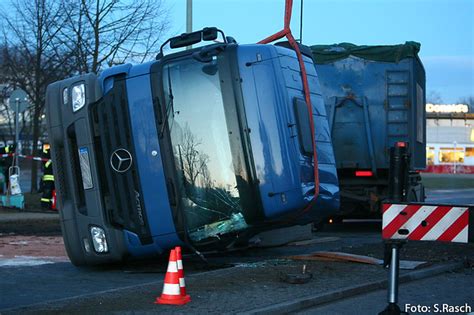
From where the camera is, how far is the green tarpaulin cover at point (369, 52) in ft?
48.4

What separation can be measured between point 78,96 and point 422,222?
192 inches

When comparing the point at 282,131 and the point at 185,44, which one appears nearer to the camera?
the point at 282,131

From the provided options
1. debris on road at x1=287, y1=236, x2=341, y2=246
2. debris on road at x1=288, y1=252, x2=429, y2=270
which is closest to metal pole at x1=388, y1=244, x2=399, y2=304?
debris on road at x1=288, y1=252, x2=429, y2=270

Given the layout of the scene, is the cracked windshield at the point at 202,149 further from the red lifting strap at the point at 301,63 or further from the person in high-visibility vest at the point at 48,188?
the person in high-visibility vest at the point at 48,188

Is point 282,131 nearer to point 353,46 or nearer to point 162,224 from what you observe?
point 162,224

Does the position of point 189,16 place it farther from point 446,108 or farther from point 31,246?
point 446,108

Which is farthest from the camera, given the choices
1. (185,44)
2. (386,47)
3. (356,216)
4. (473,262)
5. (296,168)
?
(356,216)

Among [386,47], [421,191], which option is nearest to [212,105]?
[386,47]

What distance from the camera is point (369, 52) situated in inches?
587

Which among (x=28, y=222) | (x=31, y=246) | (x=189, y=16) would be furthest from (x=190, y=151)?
(x=189, y=16)

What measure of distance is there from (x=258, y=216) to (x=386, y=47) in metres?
7.35

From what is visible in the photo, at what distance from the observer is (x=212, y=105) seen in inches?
349

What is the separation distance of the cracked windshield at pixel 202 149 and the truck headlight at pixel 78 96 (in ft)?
3.70

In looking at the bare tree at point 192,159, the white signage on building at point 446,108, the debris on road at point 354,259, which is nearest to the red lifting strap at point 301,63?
the bare tree at point 192,159
